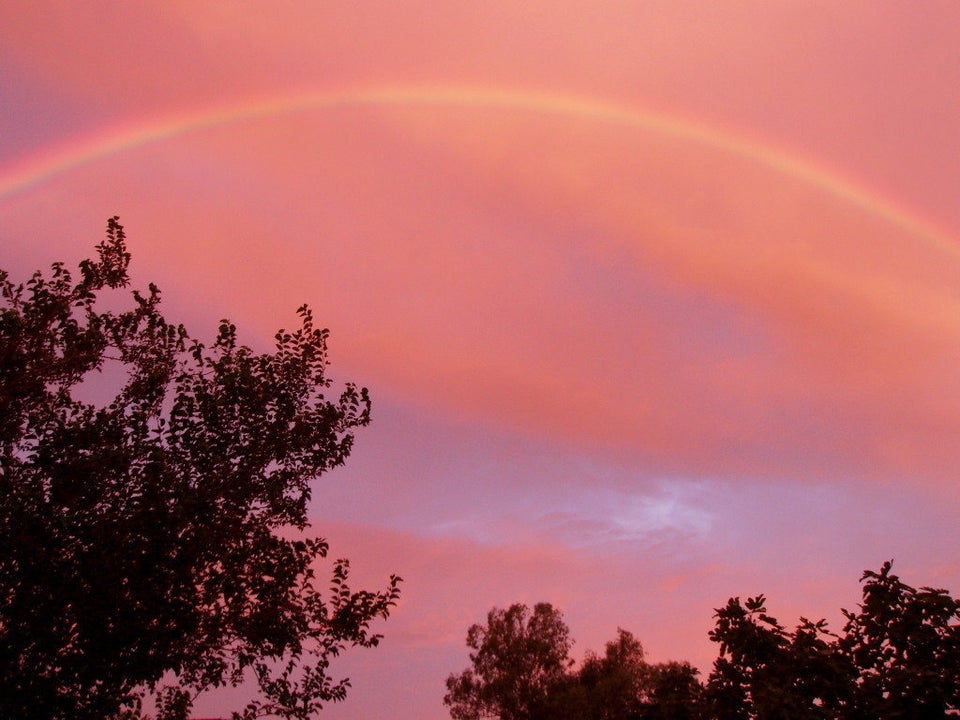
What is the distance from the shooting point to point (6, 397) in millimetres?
16828

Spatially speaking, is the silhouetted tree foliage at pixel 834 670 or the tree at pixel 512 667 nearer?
the silhouetted tree foliage at pixel 834 670

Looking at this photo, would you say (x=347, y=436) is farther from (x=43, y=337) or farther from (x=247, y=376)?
(x=43, y=337)

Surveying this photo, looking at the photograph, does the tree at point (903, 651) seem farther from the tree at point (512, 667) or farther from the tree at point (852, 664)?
the tree at point (512, 667)

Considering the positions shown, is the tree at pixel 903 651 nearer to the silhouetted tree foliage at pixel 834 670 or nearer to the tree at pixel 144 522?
the silhouetted tree foliage at pixel 834 670

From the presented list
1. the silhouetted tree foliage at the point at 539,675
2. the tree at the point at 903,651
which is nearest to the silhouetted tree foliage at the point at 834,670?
the tree at the point at 903,651

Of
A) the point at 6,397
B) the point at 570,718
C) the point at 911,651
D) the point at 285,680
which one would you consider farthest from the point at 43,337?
the point at 570,718

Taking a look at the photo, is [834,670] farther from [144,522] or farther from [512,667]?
[512,667]

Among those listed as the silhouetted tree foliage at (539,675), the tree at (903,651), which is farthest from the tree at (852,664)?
the silhouetted tree foliage at (539,675)

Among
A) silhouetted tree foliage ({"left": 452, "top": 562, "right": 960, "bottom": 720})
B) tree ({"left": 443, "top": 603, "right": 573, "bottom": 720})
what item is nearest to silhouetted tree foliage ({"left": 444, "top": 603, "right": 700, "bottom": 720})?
tree ({"left": 443, "top": 603, "right": 573, "bottom": 720})

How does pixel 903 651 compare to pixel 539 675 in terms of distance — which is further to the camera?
pixel 539 675

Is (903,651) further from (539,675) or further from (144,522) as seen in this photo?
(539,675)

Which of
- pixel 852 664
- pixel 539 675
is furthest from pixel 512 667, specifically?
pixel 852 664

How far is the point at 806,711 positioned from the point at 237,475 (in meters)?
13.4

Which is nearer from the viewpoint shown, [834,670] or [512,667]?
[834,670]
